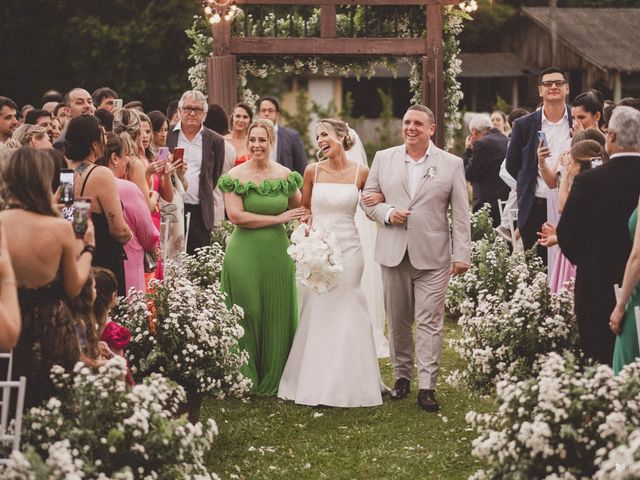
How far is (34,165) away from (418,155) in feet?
12.9

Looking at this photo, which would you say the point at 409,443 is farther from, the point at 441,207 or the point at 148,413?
the point at 148,413

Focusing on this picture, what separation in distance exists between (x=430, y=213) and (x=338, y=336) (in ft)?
3.83

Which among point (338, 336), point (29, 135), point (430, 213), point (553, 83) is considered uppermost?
point (553, 83)

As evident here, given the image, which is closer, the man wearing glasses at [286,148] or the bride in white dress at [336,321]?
the bride in white dress at [336,321]

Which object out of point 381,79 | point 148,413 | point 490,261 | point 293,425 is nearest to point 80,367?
point 148,413

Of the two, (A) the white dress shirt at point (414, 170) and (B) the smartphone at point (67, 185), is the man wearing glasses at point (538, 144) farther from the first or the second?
(B) the smartphone at point (67, 185)

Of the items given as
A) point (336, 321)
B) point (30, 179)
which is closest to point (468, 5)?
point (336, 321)

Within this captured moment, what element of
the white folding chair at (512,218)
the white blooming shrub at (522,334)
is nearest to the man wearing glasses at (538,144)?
the white folding chair at (512,218)

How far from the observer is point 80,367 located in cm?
482

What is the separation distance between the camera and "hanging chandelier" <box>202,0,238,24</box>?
1448 cm

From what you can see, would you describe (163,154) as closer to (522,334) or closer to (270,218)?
(270,218)

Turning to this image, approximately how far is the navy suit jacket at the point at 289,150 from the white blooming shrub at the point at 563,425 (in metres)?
7.70

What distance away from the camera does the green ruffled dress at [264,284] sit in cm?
869

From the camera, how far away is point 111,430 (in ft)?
15.0
